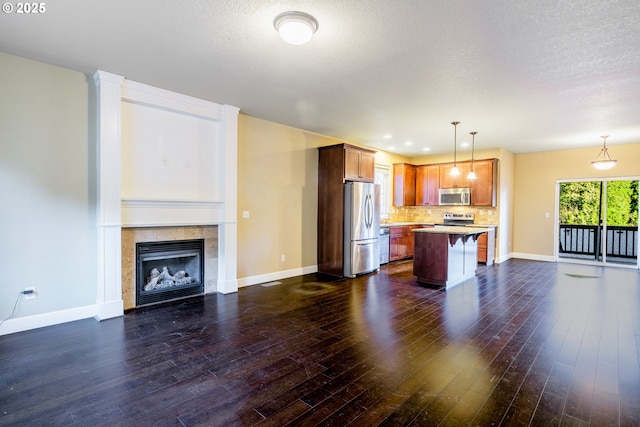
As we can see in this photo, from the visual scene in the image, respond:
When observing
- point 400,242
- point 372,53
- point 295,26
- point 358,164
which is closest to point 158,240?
point 295,26

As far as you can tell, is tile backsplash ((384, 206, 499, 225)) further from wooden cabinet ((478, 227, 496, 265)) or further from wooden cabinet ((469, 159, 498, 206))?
wooden cabinet ((478, 227, 496, 265))

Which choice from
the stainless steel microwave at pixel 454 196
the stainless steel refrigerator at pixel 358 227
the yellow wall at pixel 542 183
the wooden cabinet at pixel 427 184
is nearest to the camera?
the stainless steel refrigerator at pixel 358 227

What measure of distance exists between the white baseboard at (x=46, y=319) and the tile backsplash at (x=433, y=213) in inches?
260

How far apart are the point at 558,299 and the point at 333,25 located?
4.76 metres

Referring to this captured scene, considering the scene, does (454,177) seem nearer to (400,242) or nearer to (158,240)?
(400,242)

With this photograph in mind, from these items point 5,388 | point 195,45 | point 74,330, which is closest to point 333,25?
point 195,45

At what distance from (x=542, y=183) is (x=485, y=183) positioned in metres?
1.71

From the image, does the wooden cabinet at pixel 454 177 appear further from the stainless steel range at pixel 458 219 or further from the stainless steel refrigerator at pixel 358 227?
the stainless steel refrigerator at pixel 358 227

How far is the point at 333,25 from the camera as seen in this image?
8.37 feet

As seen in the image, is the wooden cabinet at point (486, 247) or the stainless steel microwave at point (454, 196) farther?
the stainless steel microwave at point (454, 196)

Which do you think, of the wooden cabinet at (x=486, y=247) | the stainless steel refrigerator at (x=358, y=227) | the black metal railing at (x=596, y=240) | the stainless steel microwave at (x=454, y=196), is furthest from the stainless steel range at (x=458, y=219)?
the stainless steel refrigerator at (x=358, y=227)

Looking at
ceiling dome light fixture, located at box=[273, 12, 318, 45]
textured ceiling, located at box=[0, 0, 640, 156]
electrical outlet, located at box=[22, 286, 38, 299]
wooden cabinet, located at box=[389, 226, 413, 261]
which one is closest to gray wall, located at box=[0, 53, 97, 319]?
electrical outlet, located at box=[22, 286, 38, 299]

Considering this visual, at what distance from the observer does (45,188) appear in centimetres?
331

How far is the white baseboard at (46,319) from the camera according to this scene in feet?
10.3
